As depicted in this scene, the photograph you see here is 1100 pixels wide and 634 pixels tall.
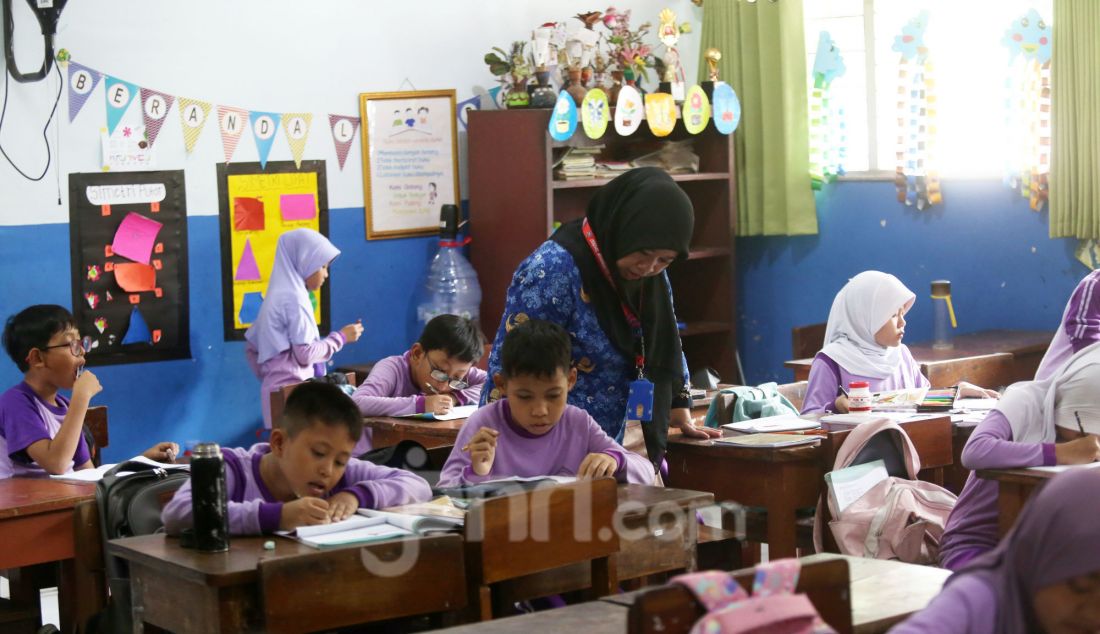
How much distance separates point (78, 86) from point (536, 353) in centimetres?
311

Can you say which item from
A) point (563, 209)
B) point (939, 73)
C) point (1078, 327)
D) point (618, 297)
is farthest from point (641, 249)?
point (563, 209)

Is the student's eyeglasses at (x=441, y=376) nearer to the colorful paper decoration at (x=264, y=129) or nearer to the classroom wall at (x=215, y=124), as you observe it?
the classroom wall at (x=215, y=124)

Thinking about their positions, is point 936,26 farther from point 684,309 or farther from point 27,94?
point 27,94

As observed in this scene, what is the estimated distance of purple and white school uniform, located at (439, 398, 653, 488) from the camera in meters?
3.25

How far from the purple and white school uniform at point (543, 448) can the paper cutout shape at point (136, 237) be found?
9.41 ft

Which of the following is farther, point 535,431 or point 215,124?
point 215,124

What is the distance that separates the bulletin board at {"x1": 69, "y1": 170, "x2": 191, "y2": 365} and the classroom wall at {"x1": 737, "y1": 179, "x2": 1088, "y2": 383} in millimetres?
3020

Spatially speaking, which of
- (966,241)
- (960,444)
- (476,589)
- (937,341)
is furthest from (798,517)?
(966,241)

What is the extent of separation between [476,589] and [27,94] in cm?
361

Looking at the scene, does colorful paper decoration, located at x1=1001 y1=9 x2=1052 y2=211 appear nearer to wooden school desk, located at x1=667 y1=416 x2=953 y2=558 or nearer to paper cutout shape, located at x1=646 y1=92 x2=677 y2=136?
paper cutout shape, located at x1=646 y1=92 x2=677 y2=136

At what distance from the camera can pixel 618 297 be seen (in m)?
3.53

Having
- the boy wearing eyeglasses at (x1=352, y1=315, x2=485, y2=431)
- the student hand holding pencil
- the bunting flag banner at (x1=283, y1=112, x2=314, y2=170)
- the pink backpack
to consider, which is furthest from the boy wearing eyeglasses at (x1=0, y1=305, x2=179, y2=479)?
the bunting flag banner at (x1=283, y1=112, x2=314, y2=170)

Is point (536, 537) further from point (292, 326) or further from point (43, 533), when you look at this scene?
point (292, 326)

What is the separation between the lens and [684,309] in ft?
24.2
